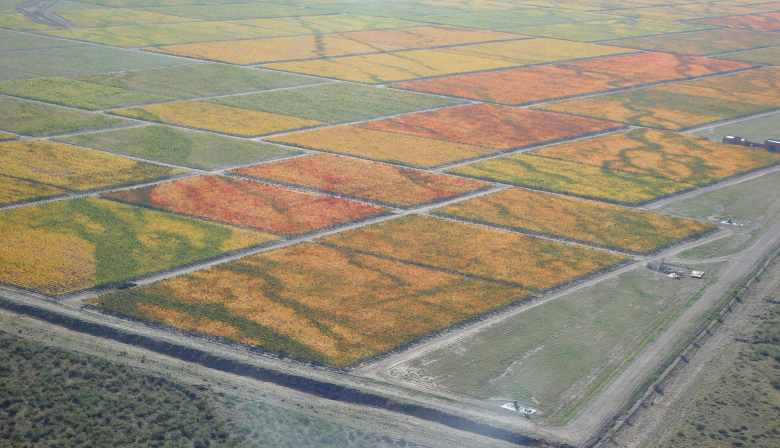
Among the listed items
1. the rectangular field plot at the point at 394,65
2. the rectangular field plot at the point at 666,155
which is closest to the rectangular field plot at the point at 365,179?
the rectangular field plot at the point at 666,155

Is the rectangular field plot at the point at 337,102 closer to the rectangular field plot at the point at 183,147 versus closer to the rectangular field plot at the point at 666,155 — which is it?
the rectangular field plot at the point at 183,147

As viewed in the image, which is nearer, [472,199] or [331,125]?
[472,199]

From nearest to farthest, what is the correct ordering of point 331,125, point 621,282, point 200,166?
point 621,282, point 200,166, point 331,125

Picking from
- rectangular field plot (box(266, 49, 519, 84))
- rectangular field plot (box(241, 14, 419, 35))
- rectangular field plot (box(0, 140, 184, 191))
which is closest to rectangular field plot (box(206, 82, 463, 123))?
rectangular field plot (box(266, 49, 519, 84))

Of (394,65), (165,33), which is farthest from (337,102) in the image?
(165,33)

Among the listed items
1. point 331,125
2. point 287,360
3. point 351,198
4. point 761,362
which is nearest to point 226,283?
point 287,360

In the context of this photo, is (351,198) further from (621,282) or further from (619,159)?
(619,159)
